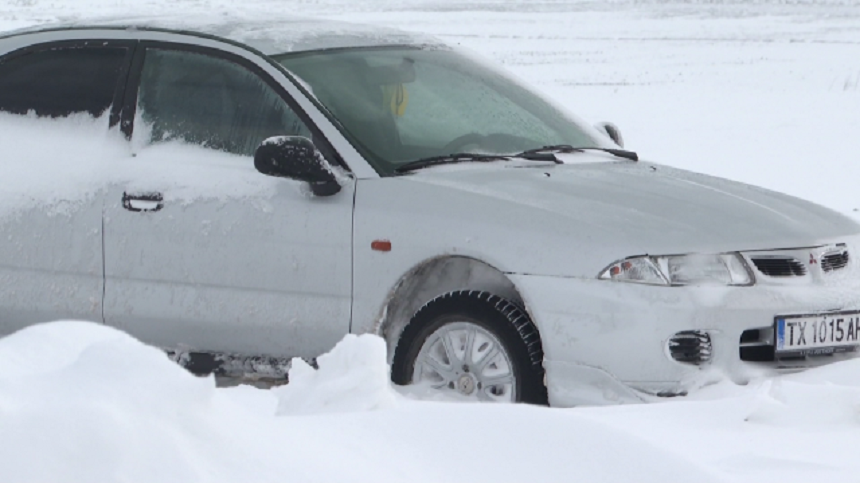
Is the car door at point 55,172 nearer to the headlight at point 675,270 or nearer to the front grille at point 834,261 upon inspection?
the headlight at point 675,270

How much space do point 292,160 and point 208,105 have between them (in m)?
0.65

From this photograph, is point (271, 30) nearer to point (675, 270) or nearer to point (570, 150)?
point (570, 150)

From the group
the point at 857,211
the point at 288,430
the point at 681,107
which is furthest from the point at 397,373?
the point at 681,107

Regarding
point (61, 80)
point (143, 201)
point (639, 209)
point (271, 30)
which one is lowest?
point (143, 201)

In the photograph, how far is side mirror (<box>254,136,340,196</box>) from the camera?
5688 millimetres

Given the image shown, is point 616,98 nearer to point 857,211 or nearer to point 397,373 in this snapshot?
point 857,211

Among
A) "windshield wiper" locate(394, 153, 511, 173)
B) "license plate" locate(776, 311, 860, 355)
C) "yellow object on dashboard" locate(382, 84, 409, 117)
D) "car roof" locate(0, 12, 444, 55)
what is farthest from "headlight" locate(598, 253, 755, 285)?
"car roof" locate(0, 12, 444, 55)

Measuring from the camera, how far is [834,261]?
568cm

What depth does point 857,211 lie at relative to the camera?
39.3ft

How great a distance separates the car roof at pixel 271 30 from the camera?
6.36 meters

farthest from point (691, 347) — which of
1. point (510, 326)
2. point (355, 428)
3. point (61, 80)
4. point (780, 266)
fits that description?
point (61, 80)

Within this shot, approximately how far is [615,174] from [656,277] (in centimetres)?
88

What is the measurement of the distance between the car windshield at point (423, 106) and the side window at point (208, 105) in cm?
16

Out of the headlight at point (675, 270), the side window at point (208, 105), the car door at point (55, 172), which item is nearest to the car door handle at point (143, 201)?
the car door at point (55, 172)
